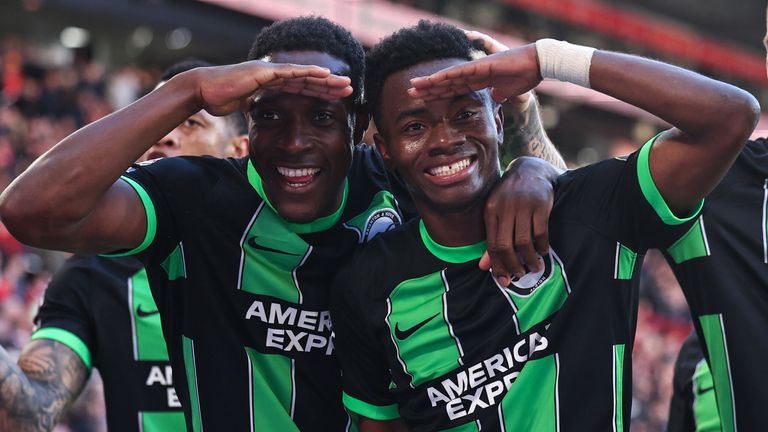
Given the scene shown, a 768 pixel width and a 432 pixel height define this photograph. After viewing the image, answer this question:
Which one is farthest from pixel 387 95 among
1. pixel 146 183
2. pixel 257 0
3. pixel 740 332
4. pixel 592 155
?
pixel 592 155

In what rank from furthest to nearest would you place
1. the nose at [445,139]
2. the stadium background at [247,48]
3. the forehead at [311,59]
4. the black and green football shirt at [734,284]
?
the stadium background at [247,48] → the forehead at [311,59] → the black and green football shirt at [734,284] → the nose at [445,139]

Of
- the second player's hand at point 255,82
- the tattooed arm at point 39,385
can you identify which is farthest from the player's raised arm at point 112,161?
the tattooed arm at point 39,385

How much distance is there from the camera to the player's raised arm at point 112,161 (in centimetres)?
302

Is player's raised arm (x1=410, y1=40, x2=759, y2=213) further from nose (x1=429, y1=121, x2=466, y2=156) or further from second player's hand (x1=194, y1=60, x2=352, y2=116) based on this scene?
second player's hand (x1=194, y1=60, x2=352, y2=116)

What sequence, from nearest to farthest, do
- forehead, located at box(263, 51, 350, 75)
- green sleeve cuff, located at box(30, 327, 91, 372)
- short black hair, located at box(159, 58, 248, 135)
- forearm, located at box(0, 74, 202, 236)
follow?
forearm, located at box(0, 74, 202, 236) → forehead, located at box(263, 51, 350, 75) → green sleeve cuff, located at box(30, 327, 91, 372) → short black hair, located at box(159, 58, 248, 135)

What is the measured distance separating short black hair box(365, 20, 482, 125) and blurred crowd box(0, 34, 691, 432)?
5.33m

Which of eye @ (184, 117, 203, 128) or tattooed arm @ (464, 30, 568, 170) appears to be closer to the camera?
tattooed arm @ (464, 30, 568, 170)

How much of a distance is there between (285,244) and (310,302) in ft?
0.69

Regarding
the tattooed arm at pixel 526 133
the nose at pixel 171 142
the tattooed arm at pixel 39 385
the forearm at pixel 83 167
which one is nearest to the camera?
the forearm at pixel 83 167

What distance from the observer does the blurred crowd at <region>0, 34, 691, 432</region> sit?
8797mm

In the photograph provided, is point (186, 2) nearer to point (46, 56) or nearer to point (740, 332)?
point (46, 56)

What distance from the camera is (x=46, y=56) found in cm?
1933

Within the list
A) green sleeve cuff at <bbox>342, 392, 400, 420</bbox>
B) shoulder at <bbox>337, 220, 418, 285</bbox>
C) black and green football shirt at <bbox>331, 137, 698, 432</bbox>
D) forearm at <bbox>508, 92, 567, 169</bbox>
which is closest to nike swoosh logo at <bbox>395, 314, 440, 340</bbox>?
black and green football shirt at <bbox>331, 137, 698, 432</bbox>

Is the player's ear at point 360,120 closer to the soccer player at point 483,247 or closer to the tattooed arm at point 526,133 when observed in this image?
the soccer player at point 483,247
